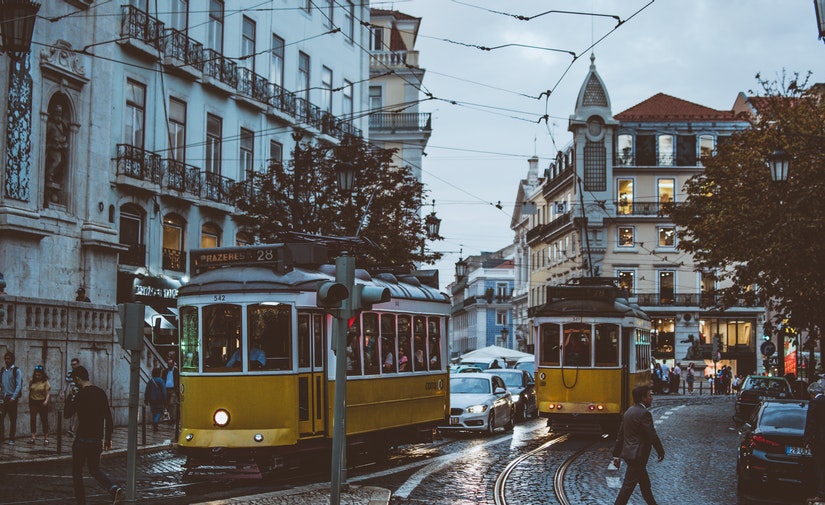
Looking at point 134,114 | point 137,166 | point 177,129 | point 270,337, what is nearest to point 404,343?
point 270,337

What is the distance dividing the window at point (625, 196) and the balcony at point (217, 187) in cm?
4663

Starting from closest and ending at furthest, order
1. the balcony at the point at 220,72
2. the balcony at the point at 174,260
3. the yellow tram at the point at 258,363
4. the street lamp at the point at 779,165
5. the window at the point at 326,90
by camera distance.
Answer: the yellow tram at the point at 258,363 → the street lamp at the point at 779,165 → the balcony at the point at 174,260 → the balcony at the point at 220,72 → the window at the point at 326,90

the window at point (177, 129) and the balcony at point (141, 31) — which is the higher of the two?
the balcony at point (141, 31)

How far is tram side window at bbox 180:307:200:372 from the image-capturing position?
15.9m

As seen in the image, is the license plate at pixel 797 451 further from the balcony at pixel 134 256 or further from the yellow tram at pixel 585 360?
the balcony at pixel 134 256

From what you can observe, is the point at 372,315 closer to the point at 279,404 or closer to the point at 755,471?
the point at 279,404

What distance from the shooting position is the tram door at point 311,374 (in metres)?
15.8

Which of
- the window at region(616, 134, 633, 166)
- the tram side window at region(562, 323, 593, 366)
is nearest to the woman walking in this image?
the tram side window at region(562, 323, 593, 366)

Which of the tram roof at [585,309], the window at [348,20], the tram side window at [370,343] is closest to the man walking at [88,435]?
the tram side window at [370,343]

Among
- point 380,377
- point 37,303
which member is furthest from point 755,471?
point 37,303

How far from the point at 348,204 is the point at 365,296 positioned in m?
16.7

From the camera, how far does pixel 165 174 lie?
32.4m

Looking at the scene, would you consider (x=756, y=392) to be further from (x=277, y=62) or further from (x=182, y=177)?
(x=277, y=62)

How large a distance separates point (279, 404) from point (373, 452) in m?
4.94
